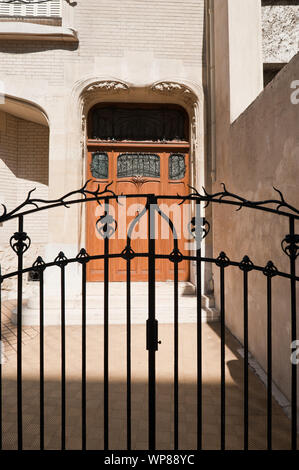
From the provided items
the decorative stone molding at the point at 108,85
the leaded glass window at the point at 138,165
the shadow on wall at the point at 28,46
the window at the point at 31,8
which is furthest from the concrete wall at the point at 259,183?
the window at the point at 31,8

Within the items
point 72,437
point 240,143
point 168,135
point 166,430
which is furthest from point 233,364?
point 168,135

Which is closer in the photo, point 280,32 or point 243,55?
point 243,55

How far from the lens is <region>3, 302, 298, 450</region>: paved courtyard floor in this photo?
2299 mm

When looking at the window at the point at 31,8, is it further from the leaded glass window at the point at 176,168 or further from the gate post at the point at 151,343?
the gate post at the point at 151,343

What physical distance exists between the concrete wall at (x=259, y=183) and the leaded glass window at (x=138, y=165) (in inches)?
69.3

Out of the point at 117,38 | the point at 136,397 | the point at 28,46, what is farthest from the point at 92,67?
the point at 136,397

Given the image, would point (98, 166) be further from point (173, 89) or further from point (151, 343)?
point (151, 343)

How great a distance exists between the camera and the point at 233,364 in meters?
3.55

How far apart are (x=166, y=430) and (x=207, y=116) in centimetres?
552

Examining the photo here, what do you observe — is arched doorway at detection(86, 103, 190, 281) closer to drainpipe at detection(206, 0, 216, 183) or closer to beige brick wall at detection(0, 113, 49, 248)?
drainpipe at detection(206, 0, 216, 183)

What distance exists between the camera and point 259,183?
3469 millimetres

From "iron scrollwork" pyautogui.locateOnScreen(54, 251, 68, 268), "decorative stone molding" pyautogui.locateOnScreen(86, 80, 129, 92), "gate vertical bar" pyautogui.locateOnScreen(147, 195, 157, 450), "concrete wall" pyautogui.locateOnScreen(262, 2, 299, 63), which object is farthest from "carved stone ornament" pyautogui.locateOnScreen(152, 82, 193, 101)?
"iron scrollwork" pyautogui.locateOnScreen(54, 251, 68, 268)

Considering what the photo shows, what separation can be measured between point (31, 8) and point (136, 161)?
3534 millimetres

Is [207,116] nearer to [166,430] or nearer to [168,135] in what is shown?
[168,135]
